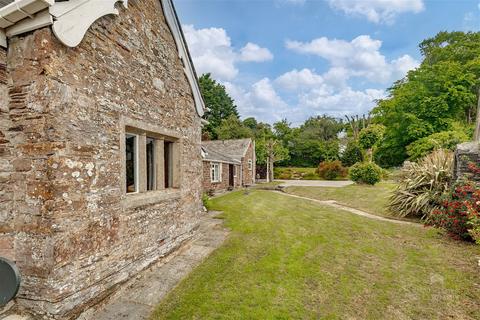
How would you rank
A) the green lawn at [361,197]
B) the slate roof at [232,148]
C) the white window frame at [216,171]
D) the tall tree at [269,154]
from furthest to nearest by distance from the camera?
the tall tree at [269,154] → the slate roof at [232,148] → the white window frame at [216,171] → the green lawn at [361,197]

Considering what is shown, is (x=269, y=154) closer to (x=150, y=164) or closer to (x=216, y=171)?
(x=216, y=171)

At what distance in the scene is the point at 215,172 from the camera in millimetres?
20562

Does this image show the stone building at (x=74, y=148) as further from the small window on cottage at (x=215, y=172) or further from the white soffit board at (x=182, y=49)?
the small window on cottage at (x=215, y=172)

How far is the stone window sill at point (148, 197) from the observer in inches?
173

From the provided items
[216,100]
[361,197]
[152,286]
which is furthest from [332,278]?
[216,100]

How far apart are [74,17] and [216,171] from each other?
699 inches

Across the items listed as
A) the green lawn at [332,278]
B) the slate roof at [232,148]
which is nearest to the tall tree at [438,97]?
the slate roof at [232,148]

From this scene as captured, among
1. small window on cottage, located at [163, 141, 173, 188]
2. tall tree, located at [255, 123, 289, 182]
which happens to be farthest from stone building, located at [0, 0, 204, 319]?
tall tree, located at [255, 123, 289, 182]

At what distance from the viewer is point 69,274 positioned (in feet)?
10.3

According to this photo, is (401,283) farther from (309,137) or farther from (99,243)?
(309,137)

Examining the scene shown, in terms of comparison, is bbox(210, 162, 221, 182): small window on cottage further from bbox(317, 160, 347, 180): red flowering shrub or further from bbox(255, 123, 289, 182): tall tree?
bbox(317, 160, 347, 180): red flowering shrub

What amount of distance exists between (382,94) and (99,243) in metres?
48.3

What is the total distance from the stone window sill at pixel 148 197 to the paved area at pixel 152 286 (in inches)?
56.7

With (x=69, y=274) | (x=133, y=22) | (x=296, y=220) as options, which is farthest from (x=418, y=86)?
(x=69, y=274)
